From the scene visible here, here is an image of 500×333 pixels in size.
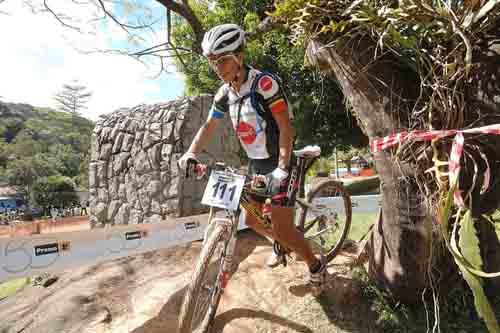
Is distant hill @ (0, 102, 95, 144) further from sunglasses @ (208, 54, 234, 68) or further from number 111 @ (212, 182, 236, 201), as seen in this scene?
number 111 @ (212, 182, 236, 201)

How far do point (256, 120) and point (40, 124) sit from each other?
6725 centimetres

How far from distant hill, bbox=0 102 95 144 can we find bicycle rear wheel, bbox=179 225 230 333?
56275 mm

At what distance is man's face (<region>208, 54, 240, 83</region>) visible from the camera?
2359 mm

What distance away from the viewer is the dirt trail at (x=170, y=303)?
252 centimetres

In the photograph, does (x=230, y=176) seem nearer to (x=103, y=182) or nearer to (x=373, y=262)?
(x=373, y=262)

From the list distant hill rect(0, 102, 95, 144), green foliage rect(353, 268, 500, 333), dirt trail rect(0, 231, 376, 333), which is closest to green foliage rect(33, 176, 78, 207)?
dirt trail rect(0, 231, 376, 333)

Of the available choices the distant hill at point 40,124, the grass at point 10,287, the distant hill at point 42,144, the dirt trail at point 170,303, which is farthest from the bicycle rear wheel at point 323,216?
the distant hill at point 40,124

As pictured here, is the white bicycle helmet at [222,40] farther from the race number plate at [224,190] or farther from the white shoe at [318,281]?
the white shoe at [318,281]

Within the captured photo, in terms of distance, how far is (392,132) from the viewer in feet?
7.30

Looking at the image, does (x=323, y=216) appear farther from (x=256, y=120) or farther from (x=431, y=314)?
(x=256, y=120)

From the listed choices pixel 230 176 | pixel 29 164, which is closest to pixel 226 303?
pixel 230 176

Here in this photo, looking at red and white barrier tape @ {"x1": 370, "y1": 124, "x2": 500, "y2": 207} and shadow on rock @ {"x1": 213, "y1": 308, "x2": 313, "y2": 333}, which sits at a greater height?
red and white barrier tape @ {"x1": 370, "y1": 124, "x2": 500, "y2": 207}

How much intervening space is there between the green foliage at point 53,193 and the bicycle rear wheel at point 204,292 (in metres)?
24.3

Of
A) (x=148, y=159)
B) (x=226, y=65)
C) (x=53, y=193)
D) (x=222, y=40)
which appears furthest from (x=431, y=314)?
(x=53, y=193)
